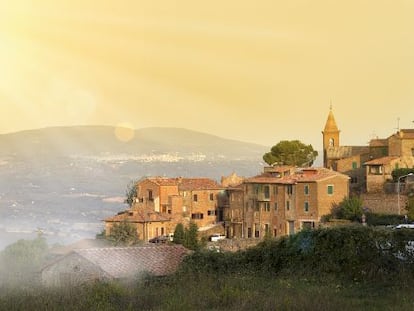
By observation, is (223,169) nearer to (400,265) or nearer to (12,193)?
(12,193)

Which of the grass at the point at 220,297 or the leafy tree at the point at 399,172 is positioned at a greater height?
the leafy tree at the point at 399,172

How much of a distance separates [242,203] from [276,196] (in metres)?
3.24

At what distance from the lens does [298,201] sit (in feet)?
165

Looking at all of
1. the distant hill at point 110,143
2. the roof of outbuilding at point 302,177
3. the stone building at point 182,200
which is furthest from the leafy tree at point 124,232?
the roof of outbuilding at point 302,177

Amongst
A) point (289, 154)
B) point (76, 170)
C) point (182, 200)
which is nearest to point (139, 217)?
point (182, 200)

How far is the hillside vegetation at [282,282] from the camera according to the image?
38.7 ft

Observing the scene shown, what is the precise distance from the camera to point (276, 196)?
52031 mm

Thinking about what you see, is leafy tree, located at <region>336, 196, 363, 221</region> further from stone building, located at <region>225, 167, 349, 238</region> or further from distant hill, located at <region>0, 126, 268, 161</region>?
distant hill, located at <region>0, 126, 268, 161</region>

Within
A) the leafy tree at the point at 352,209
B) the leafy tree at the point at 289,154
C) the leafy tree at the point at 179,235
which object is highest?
the leafy tree at the point at 289,154

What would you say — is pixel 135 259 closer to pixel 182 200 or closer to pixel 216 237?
pixel 216 237

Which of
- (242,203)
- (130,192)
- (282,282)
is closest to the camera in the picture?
(282,282)

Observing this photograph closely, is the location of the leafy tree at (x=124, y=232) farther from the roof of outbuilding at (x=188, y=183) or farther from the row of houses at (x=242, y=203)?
the roof of outbuilding at (x=188, y=183)

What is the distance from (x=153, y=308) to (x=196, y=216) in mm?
47565

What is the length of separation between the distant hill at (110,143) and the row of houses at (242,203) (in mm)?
4385
